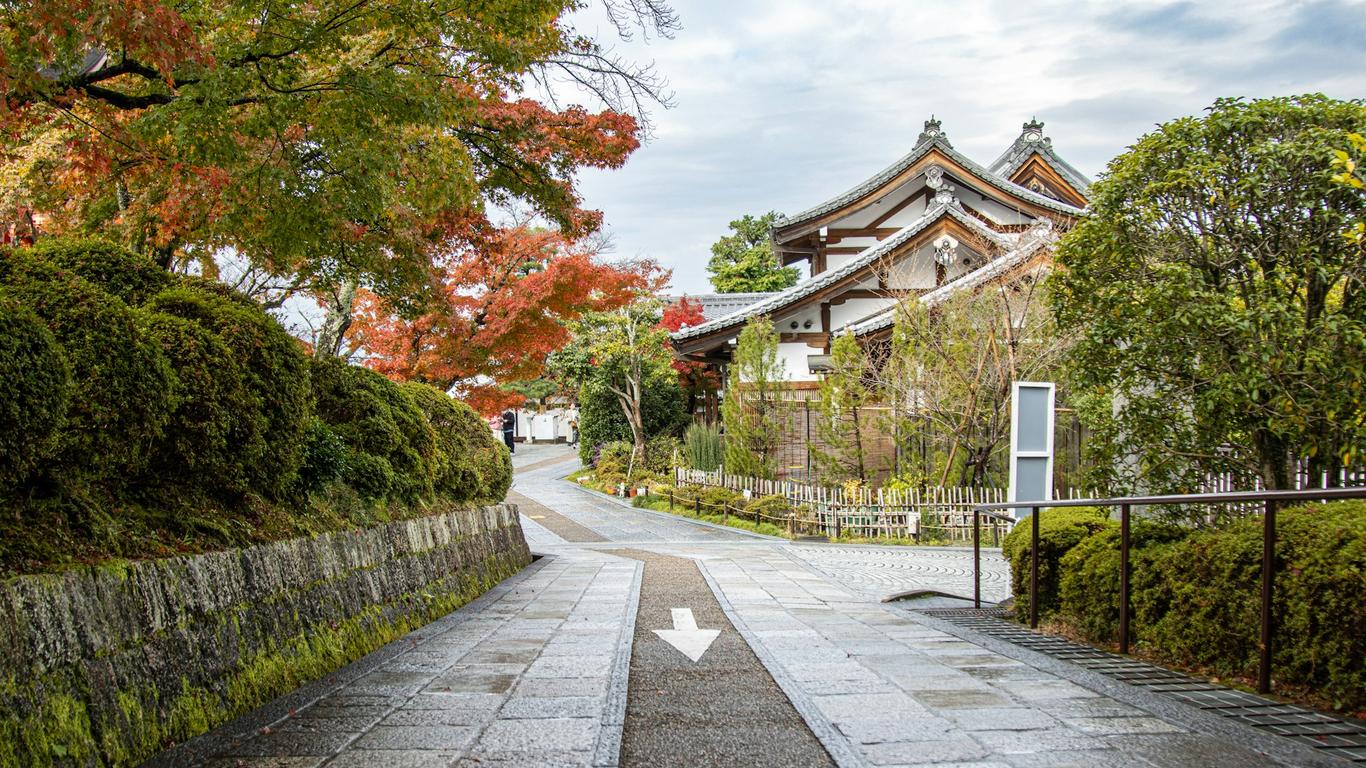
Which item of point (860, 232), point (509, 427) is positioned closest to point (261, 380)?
point (860, 232)

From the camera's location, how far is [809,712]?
451cm

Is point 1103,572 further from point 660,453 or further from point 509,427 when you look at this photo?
point 509,427

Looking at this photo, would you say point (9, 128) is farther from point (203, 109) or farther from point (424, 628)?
point (424, 628)

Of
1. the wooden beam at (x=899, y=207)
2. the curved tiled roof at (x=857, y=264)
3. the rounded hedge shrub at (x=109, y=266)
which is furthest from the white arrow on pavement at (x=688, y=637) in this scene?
the wooden beam at (x=899, y=207)

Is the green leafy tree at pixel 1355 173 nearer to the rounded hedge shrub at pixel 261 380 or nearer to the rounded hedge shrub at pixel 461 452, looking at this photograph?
the rounded hedge shrub at pixel 261 380

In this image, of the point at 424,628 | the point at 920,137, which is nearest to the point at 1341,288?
the point at 424,628

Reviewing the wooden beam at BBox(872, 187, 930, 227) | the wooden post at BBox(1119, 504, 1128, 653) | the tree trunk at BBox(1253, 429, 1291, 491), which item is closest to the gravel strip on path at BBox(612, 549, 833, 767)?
the wooden post at BBox(1119, 504, 1128, 653)

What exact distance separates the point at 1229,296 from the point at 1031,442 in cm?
366

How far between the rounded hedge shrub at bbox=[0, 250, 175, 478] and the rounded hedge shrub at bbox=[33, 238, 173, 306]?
0.79 meters

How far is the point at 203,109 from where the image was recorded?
594 centimetres

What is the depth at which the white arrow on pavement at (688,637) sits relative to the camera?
6.30 meters

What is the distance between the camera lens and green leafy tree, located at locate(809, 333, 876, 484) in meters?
18.1

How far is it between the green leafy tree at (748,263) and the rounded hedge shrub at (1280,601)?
37.8 meters

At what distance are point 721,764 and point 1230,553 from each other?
3069 millimetres
